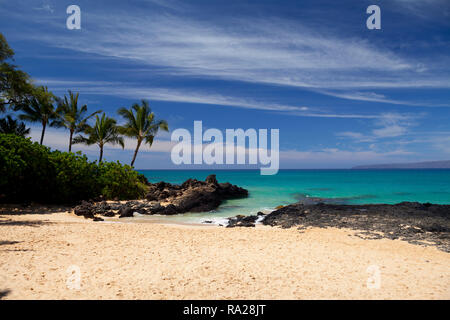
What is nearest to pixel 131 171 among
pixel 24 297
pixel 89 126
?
pixel 89 126

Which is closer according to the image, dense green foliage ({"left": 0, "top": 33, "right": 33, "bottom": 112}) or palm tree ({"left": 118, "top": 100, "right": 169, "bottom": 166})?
dense green foliage ({"left": 0, "top": 33, "right": 33, "bottom": 112})

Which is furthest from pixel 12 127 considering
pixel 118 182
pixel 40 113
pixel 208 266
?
pixel 208 266

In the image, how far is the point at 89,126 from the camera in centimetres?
2950

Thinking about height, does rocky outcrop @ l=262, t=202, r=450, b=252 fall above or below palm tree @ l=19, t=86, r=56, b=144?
below

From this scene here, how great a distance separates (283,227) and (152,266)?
7202 mm

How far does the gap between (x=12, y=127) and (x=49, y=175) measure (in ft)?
48.4

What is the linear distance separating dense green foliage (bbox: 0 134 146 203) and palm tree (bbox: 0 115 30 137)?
1238cm

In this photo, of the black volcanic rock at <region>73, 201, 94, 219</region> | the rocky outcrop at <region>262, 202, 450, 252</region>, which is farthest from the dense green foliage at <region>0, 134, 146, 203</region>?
the rocky outcrop at <region>262, 202, 450, 252</region>

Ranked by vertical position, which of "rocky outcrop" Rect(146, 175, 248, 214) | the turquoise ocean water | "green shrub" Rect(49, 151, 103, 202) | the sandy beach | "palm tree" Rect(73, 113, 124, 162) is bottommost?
the turquoise ocean water

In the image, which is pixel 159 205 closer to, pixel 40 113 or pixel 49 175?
pixel 49 175

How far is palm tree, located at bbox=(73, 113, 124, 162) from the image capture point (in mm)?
29047

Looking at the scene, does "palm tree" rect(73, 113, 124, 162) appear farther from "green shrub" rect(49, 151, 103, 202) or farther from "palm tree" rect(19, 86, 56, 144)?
"green shrub" rect(49, 151, 103, 202)

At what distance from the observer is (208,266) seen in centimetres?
624

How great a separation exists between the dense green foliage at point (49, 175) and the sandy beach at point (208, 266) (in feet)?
20.5
